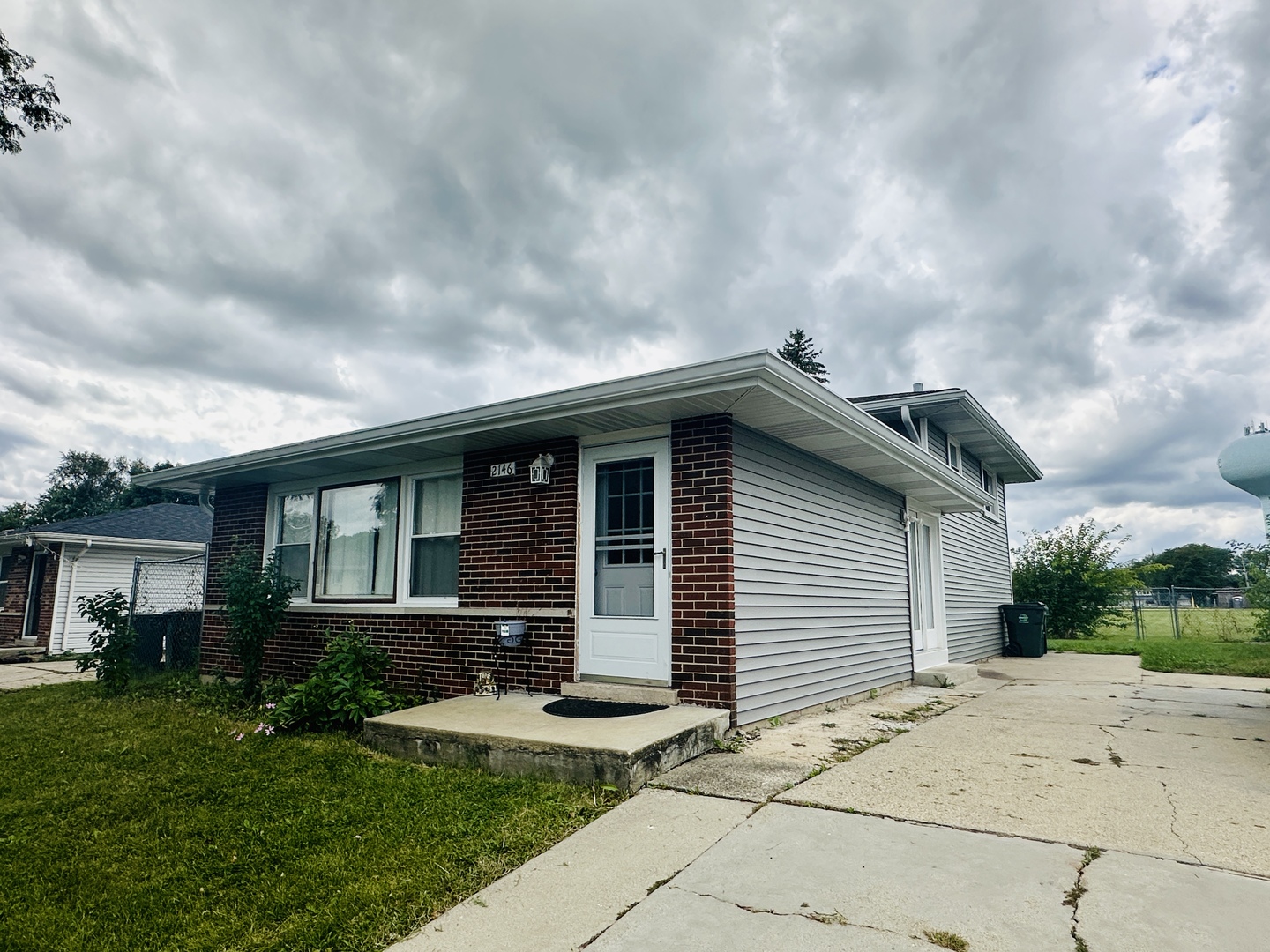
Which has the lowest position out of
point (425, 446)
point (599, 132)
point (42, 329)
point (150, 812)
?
point (150, 812)

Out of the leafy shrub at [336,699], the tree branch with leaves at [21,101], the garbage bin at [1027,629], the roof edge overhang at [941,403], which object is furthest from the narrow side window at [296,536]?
the garbage bin at [1027,629]

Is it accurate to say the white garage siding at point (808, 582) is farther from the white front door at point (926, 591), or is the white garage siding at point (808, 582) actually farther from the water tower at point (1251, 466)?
the water tower at point (1251, 466)

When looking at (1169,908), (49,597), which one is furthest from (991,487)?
(49,597)

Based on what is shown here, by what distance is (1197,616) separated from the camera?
20.8 m

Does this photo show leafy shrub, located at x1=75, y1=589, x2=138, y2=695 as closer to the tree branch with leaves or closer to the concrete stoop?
the tree branch with leaves

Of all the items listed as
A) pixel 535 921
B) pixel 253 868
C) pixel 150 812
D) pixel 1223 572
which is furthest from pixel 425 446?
pixel 1223 572

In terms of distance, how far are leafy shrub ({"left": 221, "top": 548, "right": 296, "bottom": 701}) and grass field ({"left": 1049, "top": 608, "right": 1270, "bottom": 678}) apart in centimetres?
1164

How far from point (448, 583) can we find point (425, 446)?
4.65 ft

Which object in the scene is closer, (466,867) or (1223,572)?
(466,867)

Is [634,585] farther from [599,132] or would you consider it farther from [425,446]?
[599,132]

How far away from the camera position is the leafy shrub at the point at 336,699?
18.5 ft

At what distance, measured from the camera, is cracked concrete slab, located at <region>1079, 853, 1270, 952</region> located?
84.4 inches

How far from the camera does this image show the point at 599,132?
1016 cm

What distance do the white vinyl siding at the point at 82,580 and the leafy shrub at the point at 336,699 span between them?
12235 millimetres
